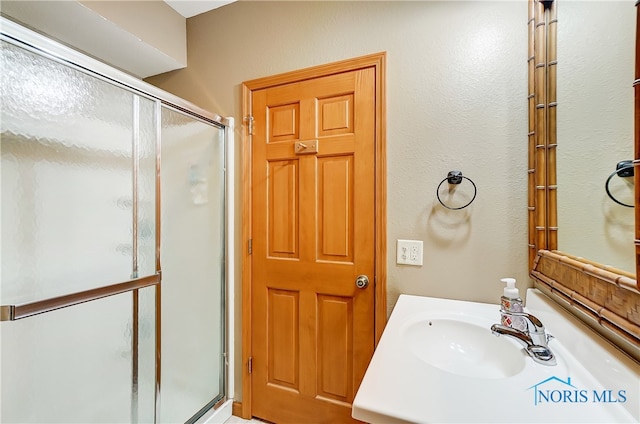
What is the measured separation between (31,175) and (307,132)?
3.81 ft

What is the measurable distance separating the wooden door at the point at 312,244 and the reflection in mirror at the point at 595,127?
745 mm

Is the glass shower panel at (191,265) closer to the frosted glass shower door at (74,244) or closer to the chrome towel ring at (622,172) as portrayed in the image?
the frosted glass shower door at (74,244)

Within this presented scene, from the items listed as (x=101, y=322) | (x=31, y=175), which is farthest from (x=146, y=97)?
(x=101, y=322)

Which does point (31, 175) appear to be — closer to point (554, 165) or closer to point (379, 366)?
point (379, 366)

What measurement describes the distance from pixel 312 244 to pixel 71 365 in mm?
1165

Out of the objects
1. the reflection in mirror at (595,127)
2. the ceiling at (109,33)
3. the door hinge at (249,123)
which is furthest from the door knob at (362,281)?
the ceiling at (109,33)

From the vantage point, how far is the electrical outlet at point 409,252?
1327 mm

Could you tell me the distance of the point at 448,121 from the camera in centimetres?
128

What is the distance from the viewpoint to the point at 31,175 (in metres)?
1.00

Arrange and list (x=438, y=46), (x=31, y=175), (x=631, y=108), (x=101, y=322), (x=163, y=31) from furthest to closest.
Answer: (x=163, y=31), (x=438, y=46), (x=101, y=322), (x=31, y=175), (x=631, y=108)

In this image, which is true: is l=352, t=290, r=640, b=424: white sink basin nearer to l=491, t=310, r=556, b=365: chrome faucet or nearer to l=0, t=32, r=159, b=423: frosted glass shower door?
l=491, t=310, r=556, b=365: chrome faucet

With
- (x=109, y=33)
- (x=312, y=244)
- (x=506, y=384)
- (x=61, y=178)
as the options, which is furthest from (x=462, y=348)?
(x=109, y=33)

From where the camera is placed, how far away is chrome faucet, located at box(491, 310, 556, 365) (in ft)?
2.45

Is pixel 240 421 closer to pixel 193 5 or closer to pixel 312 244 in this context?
pixel 312 244
